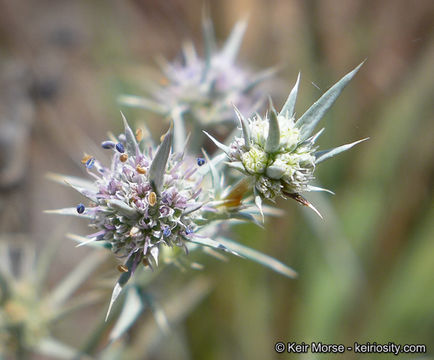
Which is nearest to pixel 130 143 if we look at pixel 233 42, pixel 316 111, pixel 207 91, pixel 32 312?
pixel 316 111

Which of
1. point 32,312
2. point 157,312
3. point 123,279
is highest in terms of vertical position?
point 123,279

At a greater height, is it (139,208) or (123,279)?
(139,208)

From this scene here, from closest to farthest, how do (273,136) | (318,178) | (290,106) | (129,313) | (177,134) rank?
(273,136), (290,106), (129,313), (177,134), (318,178)

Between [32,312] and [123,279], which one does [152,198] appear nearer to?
[123,279]

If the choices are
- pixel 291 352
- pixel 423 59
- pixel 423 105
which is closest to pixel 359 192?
pixel 423 105

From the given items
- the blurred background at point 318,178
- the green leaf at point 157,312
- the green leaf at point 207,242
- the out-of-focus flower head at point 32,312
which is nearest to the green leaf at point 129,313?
the green leaf at point 157,312

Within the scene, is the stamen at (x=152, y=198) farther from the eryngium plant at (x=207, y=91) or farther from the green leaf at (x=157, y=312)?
the eryngium plant at (x=207, y=91)
